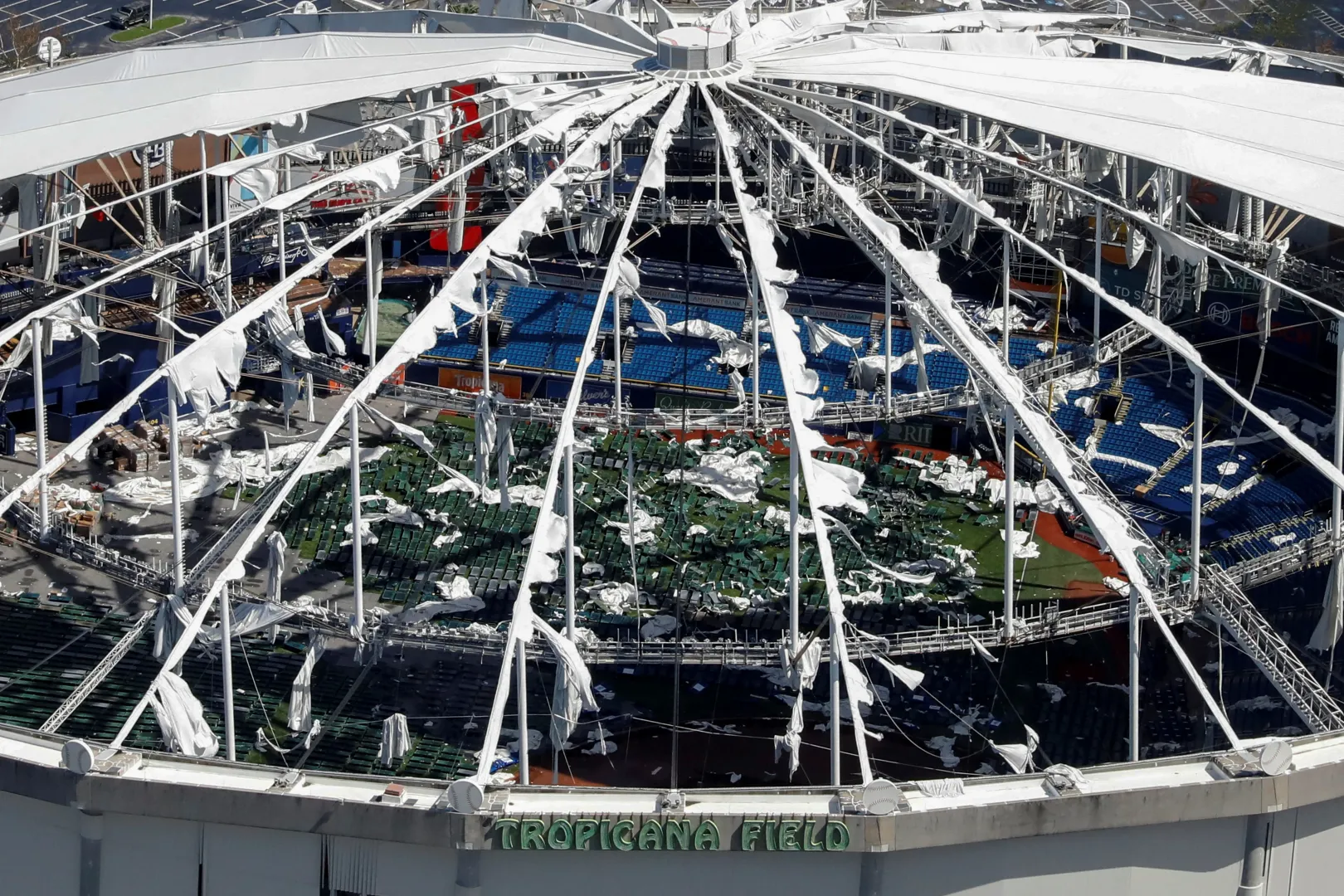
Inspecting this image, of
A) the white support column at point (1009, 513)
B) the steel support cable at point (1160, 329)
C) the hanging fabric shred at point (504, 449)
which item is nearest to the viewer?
the steel support cable at point (1160, 329)

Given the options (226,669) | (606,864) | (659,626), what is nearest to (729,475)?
(659,626)

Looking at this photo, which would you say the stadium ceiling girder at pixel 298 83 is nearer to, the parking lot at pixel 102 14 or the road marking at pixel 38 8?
the parking lot at pixel 102 14

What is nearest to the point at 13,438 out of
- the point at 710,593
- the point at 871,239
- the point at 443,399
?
the point at 443,399

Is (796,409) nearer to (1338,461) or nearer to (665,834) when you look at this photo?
(665,834)

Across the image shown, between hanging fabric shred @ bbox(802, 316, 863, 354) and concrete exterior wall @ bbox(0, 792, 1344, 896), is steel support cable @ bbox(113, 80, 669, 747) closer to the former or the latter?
A: concrete exterior wall @ bbox(0, 792, 1344, 896)

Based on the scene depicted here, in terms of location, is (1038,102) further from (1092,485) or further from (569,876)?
(569,876)

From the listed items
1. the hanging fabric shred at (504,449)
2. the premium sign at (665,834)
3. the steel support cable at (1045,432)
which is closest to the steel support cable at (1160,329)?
the steel support cable at (1045,432)

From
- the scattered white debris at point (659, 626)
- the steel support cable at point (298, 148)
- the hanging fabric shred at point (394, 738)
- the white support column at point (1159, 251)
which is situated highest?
the steel support cable at point (298, 148)
